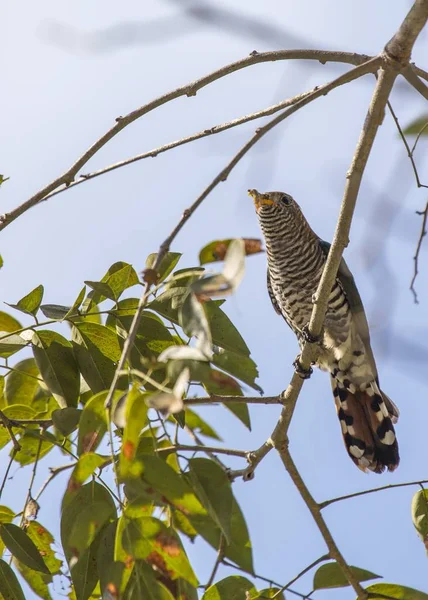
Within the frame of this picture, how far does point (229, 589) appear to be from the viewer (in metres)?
2.29

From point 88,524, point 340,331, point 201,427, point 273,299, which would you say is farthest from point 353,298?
point 88,524

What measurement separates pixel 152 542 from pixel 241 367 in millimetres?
556

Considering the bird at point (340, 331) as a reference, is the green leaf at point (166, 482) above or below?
below

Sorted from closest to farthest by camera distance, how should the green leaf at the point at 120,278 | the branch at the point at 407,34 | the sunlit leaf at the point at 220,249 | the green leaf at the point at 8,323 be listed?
the sunlit leaf at the point at 220,249
the branch at the point at 407,34
the green leaf at the point at 120,278
the green leaf at the point at 8,323

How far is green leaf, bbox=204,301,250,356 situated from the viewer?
219 cm

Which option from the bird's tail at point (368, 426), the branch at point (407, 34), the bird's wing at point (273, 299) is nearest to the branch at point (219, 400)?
the branch at point (407, 34)

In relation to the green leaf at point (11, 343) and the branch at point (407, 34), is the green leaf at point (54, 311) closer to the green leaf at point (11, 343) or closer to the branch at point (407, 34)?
the green leaf at point (11, 343)

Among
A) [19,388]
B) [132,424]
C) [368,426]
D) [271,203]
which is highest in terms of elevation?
[271,203]

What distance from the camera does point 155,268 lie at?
64.6 inches

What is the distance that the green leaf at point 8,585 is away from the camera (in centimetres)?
225

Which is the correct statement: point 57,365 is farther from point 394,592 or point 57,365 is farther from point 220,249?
point 394,592

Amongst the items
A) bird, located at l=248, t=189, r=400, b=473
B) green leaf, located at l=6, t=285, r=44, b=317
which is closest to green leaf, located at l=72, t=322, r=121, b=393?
green leaf, located at l=6, t=285, r=44, b=317

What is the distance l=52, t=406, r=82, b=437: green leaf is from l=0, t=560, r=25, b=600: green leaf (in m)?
0.45

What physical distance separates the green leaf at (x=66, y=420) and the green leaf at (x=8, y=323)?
58cm
